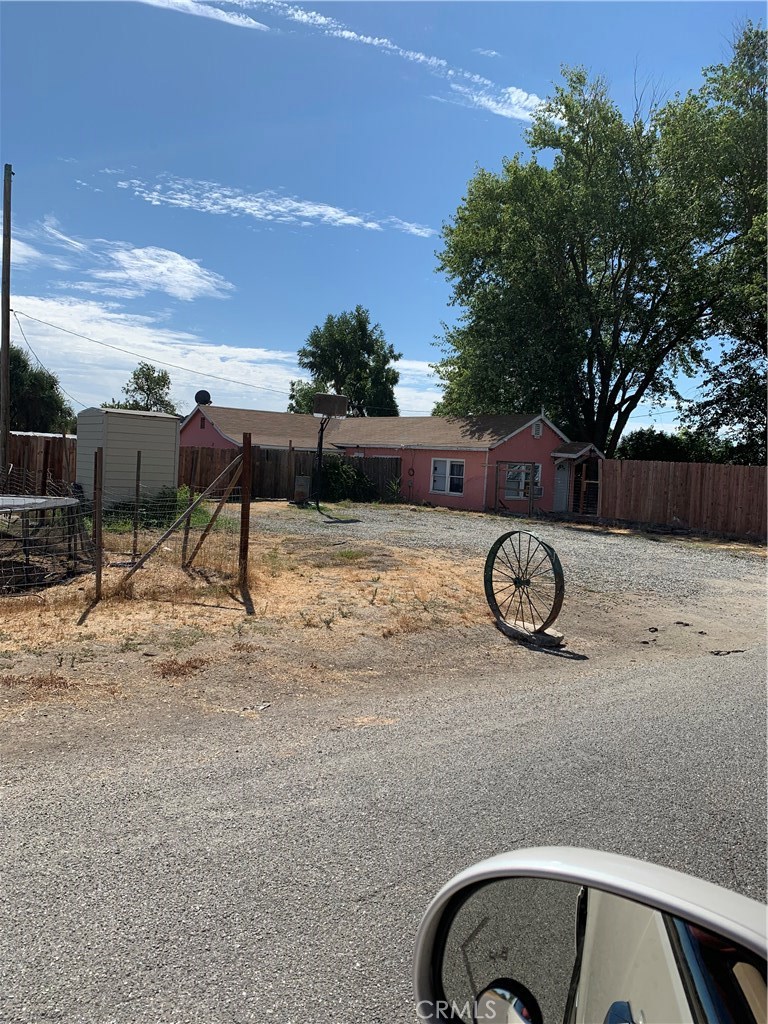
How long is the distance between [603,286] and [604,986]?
34.1 metres

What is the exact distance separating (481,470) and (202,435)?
48.9 ft

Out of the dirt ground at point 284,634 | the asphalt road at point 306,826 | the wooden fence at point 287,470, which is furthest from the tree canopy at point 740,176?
the asphalt road at point 306,826

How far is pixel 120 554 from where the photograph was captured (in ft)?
41.4

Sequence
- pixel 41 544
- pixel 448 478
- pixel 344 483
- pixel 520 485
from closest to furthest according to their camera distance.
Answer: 1. pixel 41 544
2. pixel 520 485
3. pixel 448 478
4. pixel 344 483

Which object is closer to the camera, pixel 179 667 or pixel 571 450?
pixel 179 667

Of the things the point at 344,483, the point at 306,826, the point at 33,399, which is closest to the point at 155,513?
the point at 306,826

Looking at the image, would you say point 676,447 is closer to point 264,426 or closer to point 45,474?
point 264,426

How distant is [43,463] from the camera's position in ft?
59.9

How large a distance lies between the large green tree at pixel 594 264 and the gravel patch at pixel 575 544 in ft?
32.4

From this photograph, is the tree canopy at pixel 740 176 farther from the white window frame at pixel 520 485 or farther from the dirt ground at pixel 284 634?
the dirt ground at pixel 284 634

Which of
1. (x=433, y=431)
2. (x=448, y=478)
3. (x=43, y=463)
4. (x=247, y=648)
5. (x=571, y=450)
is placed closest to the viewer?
(x=247, y=648)

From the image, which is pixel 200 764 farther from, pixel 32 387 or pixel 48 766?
pixel 32 387

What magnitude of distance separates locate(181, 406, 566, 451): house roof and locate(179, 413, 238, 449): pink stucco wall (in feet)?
0.86

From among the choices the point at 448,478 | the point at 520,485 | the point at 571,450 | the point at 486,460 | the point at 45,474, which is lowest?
the point at 45,474
